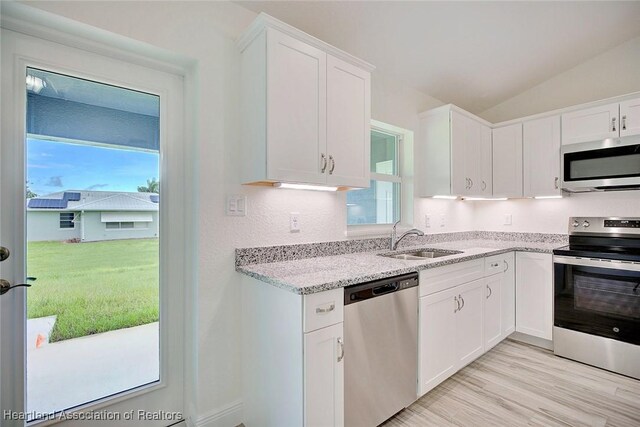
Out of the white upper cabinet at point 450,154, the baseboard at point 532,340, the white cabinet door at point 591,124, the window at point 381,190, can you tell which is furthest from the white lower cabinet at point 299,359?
the white cabinet door at point 591,124

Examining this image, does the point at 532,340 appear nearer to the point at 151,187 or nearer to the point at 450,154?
the point at 450,154

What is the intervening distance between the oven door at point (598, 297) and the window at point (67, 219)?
3.49 meters

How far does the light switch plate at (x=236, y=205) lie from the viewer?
1771 millimetres

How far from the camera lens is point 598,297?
2373mm

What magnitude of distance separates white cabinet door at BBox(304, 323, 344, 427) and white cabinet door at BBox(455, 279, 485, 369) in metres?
1.14

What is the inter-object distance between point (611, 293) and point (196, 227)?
3092 millimetres

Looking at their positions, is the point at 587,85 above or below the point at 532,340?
above

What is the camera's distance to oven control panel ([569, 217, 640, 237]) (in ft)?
8.64

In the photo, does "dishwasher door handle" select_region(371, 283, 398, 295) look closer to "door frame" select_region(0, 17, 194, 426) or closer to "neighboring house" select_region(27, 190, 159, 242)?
"door frame" select_region(0, 17, 194, 426)

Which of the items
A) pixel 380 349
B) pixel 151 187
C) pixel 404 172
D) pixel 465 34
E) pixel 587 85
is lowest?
pixel 380 349

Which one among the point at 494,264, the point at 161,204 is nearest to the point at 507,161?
the point at 494,264

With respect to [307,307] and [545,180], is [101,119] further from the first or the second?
[545,180]

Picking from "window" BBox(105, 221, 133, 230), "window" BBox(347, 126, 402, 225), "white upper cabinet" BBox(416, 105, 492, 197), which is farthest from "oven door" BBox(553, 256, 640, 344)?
"window" BBox(105, 221, 133, 230)

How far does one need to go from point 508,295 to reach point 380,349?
1.84 metres
